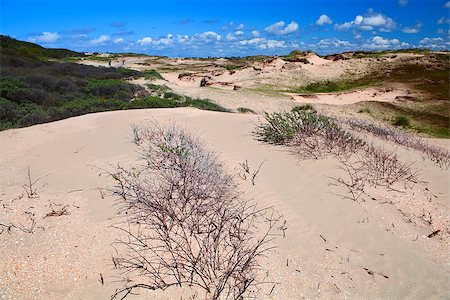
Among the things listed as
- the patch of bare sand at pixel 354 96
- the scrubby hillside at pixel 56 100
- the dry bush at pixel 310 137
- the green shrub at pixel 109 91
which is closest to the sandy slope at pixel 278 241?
the dry bush at pixel 310 137

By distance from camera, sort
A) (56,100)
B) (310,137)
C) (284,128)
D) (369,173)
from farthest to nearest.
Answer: (56,100) → (284,128) → (310,137) → (369,173)

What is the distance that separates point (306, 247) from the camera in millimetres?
3930

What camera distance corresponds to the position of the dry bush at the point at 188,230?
3211mm

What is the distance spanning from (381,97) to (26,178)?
22.0 metres

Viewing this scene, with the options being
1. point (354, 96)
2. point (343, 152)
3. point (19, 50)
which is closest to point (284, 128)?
point (343, 152)

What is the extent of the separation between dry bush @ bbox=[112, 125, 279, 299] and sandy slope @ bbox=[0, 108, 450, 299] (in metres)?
0.18

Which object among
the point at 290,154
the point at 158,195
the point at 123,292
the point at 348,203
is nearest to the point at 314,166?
the point at 290,154

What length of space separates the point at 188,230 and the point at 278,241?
3.38ft

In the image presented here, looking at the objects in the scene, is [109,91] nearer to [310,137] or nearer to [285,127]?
[285,127]

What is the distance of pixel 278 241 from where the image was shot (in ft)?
13.0

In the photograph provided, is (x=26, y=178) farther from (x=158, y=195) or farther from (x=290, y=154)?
(x=290, y=154)

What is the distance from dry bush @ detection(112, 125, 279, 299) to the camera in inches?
126

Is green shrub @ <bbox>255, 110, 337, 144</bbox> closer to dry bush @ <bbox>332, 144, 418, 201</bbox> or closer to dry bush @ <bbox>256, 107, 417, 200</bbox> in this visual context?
dry bush @ <bbox>256, 107, 417, 200</bbox>

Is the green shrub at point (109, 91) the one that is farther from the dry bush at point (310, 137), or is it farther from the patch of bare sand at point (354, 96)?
the patch of bare sand at point (354, 96)
